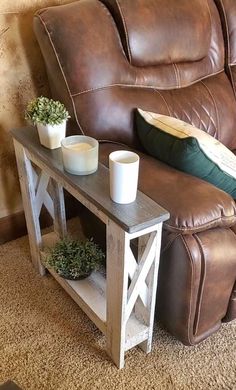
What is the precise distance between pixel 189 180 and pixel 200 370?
63 centimetres

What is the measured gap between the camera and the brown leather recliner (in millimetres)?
1187

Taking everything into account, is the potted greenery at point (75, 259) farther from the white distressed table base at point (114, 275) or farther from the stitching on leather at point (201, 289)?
the stitching on leather at point (201, 289)

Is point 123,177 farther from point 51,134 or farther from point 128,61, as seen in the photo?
point 128,61

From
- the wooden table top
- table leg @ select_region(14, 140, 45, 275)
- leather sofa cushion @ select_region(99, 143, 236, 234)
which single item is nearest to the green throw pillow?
leather sofa cushion @ select_region(99, 143, 236, 234)

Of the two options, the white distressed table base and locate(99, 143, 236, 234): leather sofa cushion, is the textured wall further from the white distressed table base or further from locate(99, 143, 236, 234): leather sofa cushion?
locate(99, 143, 236, 234): leather sofa cushion

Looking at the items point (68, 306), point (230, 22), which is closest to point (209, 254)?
point (68, 306)

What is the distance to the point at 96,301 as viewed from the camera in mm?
1448

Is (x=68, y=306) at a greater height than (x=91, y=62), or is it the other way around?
(x=91, y=62)

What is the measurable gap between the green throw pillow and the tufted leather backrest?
139 mm

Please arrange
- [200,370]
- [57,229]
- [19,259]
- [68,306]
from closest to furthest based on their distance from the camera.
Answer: [200,370]
[68,306]
[57,229]
[19,259]

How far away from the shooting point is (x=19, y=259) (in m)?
1.83

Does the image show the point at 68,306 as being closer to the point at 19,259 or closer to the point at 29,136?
the point at 19,259

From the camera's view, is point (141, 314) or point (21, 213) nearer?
point (141, 314)

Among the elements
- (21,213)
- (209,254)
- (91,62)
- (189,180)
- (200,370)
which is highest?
(91,62)
